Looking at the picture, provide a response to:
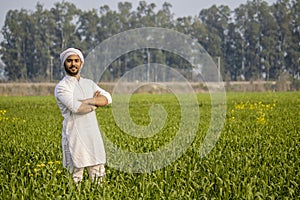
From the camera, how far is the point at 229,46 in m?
93.2

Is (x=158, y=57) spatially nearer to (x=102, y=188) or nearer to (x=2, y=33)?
(x=2, y=33)

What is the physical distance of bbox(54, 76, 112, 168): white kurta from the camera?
5.31 meters

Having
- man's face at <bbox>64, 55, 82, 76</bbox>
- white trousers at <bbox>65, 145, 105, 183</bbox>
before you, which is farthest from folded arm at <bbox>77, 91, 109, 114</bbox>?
white trousers at <bbox>65, 145, 105, 183</bbox>

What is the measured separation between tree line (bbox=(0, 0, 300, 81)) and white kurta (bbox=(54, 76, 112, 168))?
2947 inches

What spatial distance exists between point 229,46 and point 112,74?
2340cm

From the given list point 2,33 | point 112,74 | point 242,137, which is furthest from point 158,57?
point 242,137

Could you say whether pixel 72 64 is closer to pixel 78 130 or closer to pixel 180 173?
pixel 78 130

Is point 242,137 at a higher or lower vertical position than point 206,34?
lower

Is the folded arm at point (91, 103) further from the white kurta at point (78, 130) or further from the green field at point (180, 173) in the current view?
the green field at point (180, 173)

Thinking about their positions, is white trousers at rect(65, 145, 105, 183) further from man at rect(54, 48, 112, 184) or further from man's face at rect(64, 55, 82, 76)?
man's face at rect(64, 55, 82, 76)

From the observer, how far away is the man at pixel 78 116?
530cm

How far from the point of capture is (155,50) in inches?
3297

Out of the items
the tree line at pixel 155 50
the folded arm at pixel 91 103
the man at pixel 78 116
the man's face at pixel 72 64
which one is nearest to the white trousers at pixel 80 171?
the man at pixel 78 116

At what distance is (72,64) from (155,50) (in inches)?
3103
